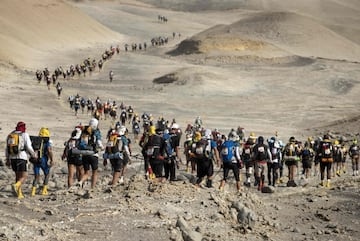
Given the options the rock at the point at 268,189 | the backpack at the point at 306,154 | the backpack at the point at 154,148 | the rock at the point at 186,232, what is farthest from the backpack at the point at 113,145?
the backpack at the point at 306,154

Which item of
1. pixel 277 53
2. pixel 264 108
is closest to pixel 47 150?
pixel 264 108

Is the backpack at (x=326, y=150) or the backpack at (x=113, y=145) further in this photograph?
the backpack at (x=326, y=150)

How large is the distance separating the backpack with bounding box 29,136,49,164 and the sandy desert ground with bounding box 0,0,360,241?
0.70 metres

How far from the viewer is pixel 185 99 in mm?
43812

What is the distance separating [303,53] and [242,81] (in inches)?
1143

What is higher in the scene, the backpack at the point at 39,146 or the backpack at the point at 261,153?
the backpack at the point at 39,146

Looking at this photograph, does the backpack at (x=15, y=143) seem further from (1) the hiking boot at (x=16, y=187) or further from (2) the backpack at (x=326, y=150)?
(2) the backpack at (x=326, y=150)

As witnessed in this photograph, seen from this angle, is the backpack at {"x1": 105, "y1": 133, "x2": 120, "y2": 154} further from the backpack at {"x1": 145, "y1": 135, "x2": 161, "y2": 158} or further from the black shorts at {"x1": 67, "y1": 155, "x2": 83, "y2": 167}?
the black shorts at {"x1": 67, "y1": 155, "x2": 83, "y2": 167}

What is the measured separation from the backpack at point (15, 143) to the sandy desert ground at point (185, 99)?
84 cm

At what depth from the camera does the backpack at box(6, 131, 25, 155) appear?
1095 centimetres

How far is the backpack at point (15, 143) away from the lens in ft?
35.9

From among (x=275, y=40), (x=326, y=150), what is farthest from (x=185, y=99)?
(x=275, y=40)

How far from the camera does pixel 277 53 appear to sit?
70250 millimetres

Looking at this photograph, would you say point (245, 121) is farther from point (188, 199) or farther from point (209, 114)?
point (188, 199)
